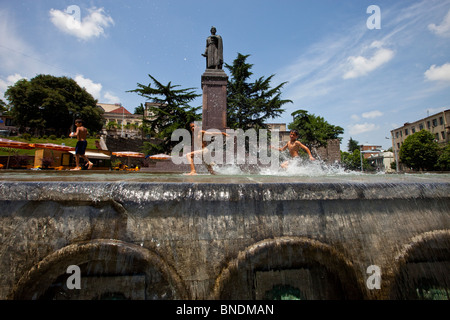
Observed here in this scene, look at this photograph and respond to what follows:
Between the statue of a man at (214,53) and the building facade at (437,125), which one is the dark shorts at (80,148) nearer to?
the statue of a man at (214,53)

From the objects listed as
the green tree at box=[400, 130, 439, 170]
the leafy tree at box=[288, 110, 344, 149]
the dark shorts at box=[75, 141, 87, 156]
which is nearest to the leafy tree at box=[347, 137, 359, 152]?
the green tree at box=[400, 130, 439, 170]

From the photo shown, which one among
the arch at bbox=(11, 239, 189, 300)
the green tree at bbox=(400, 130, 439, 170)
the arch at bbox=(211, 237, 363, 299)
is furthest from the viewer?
the green tree at bbox=(400, 130, 439, 170)

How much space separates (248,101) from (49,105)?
120 feet

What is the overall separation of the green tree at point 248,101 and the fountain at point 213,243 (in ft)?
59.6

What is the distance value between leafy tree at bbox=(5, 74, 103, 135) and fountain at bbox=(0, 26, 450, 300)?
45752 millimetres

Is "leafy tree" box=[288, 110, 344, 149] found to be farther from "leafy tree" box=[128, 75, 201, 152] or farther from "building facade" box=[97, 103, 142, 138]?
"building facade" box=[97, 103, 142, 138]

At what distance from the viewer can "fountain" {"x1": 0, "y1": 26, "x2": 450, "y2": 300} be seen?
6.95 feet

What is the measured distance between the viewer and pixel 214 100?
11.4 m

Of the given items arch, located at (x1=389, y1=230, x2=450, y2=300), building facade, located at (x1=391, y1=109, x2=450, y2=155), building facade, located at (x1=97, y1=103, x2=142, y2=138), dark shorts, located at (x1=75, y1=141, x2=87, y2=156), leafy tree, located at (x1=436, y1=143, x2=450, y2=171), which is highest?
building facade, located at (x1=97, y1=103, x2=142, y2=138)

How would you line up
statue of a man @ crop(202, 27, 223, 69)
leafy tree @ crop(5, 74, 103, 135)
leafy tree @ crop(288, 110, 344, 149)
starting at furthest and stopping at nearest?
leafy tree @ crop(5, 74, 103, 135)
leafy tree @ crop(288, 110, 344, 149)
statue of a man @ crop(202, 27, 223, 69)

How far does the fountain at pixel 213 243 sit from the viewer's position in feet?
6.95

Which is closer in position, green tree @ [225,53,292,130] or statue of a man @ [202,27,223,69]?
statue of a man @ [202,27,223,69]

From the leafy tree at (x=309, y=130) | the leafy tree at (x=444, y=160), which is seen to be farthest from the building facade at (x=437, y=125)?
the leafy tree at (x=309, y=130)

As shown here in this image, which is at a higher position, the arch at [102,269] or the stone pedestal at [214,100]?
the stone pedestal at [214,100]
